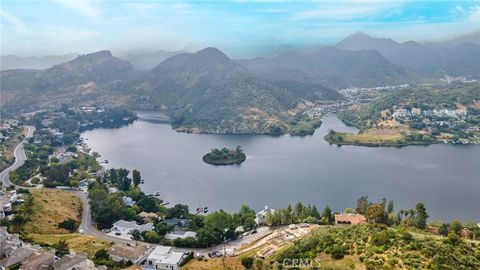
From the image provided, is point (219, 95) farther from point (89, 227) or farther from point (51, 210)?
point (89, 227)

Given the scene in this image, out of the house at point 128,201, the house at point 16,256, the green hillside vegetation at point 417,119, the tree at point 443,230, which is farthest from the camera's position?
the green hillside vegetation at point 417,119

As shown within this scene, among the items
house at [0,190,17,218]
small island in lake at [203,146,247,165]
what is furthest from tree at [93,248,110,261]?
small island in lake at [203,146,247,165]

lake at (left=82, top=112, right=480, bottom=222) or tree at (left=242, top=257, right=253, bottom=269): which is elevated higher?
tree at (left=242, top=257, right=253, bottom=269)

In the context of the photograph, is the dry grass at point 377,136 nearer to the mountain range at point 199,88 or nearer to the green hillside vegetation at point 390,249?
the mountain range at point 199,88

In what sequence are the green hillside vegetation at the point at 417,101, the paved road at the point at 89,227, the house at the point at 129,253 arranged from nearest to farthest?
1. the house at the point at 129,253
2. the paved road at the point at 89,227
3. the green hillside vegetation at the point at 417,101

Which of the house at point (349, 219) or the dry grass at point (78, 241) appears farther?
the house at point (349, 219)

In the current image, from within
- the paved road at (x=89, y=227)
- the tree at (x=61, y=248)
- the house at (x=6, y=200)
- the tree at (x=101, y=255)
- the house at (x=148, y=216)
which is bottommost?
the house at (x=148, y=216)

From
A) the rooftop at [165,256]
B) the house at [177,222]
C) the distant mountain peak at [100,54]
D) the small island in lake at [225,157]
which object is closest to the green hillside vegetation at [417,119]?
the small island in lake at [225,157]

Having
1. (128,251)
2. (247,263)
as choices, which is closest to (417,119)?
(247,263)

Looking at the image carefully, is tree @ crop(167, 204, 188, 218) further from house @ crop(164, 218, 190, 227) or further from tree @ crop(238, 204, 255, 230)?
tree @ crop(238, 204, 255, 230)
